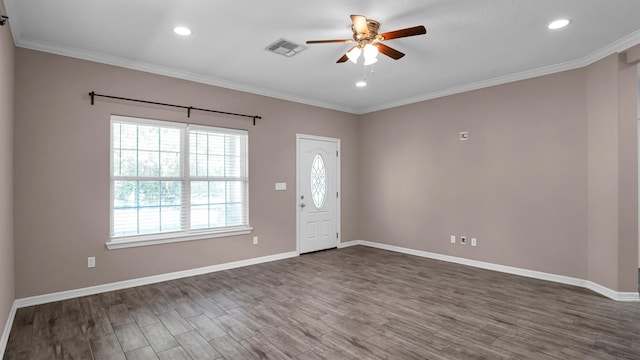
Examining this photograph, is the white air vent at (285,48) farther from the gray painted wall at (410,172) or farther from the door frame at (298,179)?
the door frame at (298,179)

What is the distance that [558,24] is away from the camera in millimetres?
3125

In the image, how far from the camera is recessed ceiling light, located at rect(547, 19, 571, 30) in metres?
3.07

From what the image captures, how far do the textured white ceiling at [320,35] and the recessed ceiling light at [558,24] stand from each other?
9 centimetres

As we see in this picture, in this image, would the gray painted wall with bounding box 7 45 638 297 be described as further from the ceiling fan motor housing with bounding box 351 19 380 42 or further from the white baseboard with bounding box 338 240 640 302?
the ceiling fan motor housing with bounding box 351 19 380 42

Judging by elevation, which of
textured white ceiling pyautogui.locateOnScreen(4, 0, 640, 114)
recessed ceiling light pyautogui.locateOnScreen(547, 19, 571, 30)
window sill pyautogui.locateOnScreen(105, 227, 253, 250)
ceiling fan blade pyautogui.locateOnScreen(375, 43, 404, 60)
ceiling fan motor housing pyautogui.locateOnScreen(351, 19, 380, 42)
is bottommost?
window sill pyautogui.locateOnScreen(105, 227, 253, 250)

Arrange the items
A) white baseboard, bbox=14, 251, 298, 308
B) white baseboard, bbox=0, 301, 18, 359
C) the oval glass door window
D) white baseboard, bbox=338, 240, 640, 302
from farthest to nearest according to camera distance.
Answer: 1. the oval glass door window
2. white baseboard, bbox=338, 240, 640, 302
3. white baseboard, bbox=14, 251, 298, 308
4. white baseboard, bbox=0, 301, 18, 359

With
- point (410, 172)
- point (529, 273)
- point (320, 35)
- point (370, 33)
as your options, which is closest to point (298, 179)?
point (410, 172)

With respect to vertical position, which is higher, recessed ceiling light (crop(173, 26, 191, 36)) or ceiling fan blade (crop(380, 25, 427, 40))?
recessed ceiling light (crop(173, 26, 191, 36))

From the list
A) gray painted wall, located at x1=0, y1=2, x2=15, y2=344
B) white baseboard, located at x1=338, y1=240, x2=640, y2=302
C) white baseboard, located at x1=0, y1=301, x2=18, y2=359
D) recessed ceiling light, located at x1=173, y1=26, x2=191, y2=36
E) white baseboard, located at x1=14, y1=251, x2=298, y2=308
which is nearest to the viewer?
white baseboard, located at x1=0, y1=301, x2=18, y2=359

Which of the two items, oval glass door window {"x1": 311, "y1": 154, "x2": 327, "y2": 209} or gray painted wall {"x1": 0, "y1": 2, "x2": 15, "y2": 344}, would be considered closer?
gray painted wall {"x1": 0, "y1": 2, "x2": 15, "y2": 344}

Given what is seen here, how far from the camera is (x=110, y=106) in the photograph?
13.0 ft

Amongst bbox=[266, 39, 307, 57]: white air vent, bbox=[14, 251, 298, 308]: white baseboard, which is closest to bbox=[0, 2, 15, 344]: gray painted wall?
bbox=[14, 251, 298, 308]: white baseboard

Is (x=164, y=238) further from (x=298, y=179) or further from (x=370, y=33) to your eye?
(x=370, y=33)

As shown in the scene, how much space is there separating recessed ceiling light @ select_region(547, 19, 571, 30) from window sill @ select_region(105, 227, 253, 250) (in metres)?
4.47
